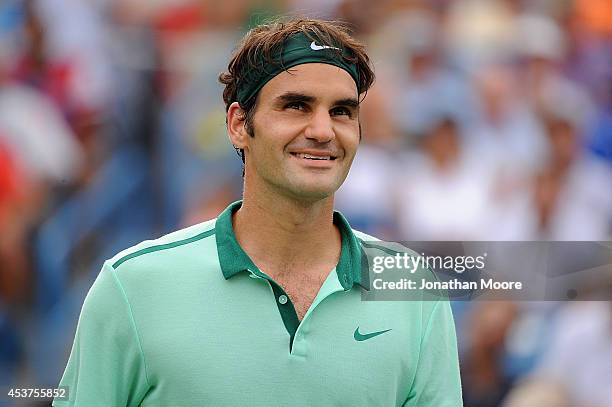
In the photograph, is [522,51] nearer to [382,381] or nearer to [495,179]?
[495,179]

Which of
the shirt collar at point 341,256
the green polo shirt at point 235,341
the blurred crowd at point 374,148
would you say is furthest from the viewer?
the blurred crowd at point 374,148

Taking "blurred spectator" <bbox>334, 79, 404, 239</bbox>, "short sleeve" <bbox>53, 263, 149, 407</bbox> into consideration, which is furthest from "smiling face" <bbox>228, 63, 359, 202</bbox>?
"blurred spectator" <bbox>334, 79, 404, 239</bbox>

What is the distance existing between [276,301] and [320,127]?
362mm

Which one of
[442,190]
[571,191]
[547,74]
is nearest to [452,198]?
[442,190]

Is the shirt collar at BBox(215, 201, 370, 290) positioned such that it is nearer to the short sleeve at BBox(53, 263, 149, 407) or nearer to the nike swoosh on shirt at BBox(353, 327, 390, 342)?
the nike swoosh on shirt at BBox(353, 327, 390, 342)

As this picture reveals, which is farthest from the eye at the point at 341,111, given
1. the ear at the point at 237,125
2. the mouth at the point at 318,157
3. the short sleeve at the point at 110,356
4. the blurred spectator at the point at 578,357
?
the blurred spectator at the point at 578,357

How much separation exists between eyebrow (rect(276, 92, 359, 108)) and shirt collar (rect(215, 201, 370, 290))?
0.92 feet

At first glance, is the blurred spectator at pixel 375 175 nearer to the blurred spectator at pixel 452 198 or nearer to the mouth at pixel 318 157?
the blurred spectator at pixel 452 198

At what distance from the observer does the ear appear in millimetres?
2225

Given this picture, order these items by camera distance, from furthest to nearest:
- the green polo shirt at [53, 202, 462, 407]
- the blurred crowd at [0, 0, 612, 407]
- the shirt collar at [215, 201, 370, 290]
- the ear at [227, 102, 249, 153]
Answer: the blurred crowd at [0, 0, 612, 407]
the ear at [227, 102, 249, 153]
the shirt collar at [215, 201, 370, 290]
the green polo shirt at [53, 202, 462, 407]

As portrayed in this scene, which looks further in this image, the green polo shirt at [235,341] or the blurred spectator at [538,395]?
the blurred spectator at [538,395]

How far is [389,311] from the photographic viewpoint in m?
2.12

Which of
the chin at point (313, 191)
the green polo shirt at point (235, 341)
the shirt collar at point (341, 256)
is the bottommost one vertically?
the green polo shirt at point (235, 341)

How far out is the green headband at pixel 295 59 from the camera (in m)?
2.12
